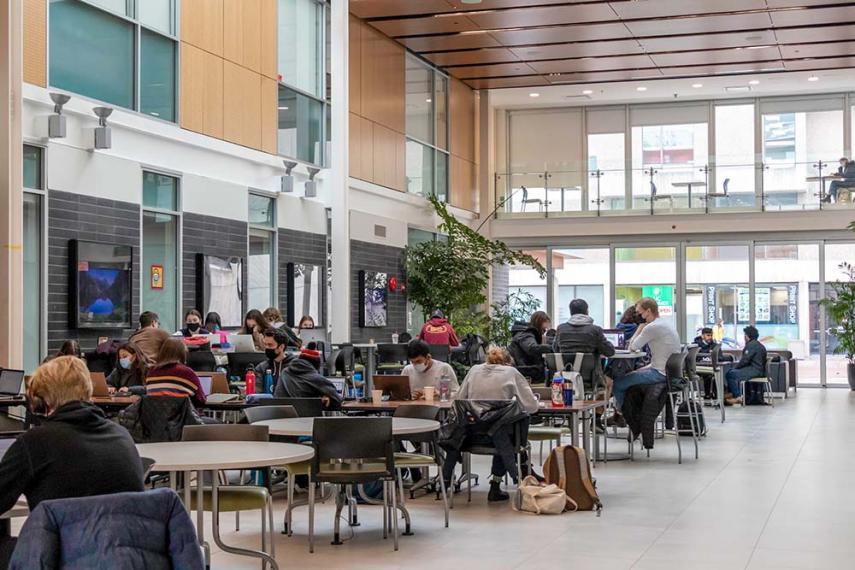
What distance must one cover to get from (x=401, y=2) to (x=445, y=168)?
198 inches

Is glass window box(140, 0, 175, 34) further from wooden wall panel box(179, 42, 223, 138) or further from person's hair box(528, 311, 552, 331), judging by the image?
person's hair box(528, 311, 552, 331)

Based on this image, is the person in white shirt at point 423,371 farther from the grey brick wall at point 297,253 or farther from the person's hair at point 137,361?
the grey brick wall at point 297,253

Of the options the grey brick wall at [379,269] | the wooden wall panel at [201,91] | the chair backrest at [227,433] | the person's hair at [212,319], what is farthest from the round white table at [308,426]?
the grey brick wall at [379,269]

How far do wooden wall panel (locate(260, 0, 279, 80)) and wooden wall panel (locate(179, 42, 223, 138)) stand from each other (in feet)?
3.63

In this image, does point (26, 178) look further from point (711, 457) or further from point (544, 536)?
point (711, 457)

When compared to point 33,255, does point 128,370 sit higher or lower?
lower

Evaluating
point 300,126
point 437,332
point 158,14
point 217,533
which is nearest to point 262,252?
point 300,126

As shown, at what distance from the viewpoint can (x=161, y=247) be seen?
39.3 ft

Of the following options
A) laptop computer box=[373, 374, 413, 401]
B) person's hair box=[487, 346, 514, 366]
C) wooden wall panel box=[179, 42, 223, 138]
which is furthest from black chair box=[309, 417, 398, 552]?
wooden wall panel box=[179, 42, 223, 138]

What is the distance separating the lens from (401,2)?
15.6 m

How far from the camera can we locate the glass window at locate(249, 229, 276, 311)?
1388cm

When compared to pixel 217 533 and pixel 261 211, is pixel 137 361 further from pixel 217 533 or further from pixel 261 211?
pixel 261 211

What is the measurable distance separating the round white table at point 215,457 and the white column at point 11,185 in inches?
182

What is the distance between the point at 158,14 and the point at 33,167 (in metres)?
2.67
